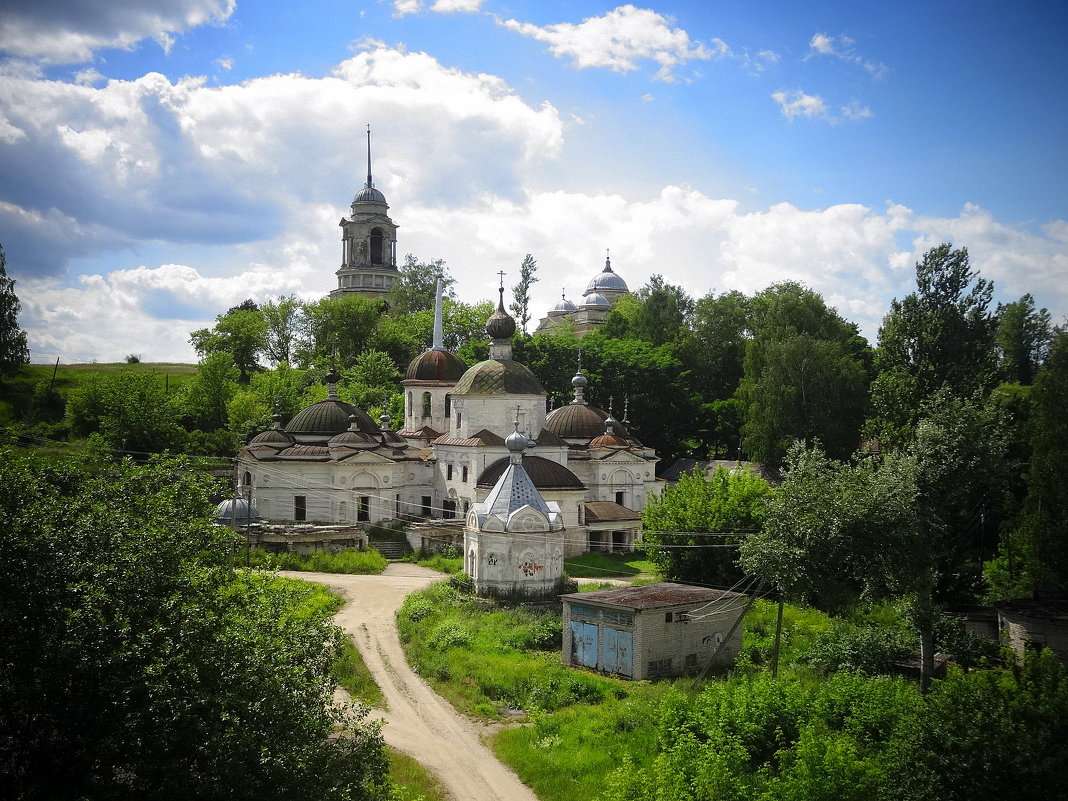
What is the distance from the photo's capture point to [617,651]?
68.8ft

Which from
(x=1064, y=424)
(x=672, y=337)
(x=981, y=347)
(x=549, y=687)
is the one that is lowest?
(x=549, y=687)

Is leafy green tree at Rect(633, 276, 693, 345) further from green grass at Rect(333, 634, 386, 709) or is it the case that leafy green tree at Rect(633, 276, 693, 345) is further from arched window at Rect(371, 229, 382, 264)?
green grass at Rect(333, 634, 386, 709)

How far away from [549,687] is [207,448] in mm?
33401

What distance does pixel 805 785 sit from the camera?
12078 mm

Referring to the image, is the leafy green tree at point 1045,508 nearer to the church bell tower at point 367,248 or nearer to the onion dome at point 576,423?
the onion dome at point 576,423

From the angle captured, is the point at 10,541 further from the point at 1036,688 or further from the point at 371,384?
the point at 371,384

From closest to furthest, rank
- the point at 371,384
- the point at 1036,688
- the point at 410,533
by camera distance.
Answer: the point at 1036,688 < the point at 410,533 < the point at 371,384

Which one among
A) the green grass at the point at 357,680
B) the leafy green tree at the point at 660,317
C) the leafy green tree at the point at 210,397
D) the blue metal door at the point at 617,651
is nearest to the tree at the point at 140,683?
the green grass at the point at 357,680

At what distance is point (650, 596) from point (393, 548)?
15345 millimetres

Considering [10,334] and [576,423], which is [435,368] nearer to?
[576,423]

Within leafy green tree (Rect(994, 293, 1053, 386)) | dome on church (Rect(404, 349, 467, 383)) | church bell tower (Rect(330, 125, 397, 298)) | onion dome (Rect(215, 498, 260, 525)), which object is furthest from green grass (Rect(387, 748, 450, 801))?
church bell tower (Rect(330, 125, 397, 298))

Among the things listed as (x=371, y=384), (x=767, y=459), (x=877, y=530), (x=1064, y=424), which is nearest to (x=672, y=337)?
(x=767, y=459)

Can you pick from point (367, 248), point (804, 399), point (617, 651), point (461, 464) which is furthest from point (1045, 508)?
point (367, 248)

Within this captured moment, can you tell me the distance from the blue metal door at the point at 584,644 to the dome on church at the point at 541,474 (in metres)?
12.6
